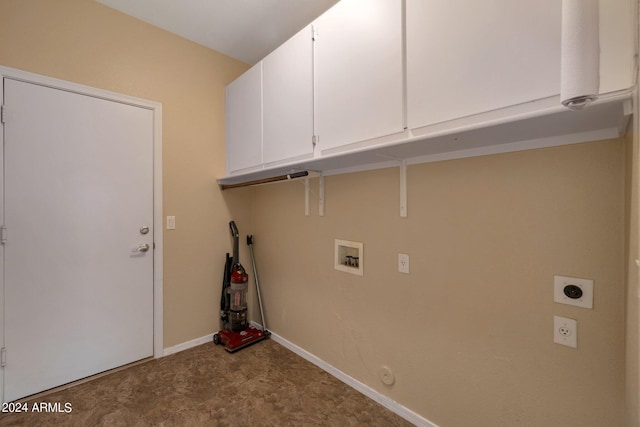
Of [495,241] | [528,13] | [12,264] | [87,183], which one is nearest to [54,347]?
[12,264]

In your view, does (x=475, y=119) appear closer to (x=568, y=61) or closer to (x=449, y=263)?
(x=568, y=61)

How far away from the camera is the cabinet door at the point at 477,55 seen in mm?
974

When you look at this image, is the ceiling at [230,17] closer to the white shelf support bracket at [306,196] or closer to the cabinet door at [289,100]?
the cabinet door at [289,100]

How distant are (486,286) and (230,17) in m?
2.63

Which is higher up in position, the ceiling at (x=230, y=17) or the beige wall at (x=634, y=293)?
the ceiling at (x=230, y=17)

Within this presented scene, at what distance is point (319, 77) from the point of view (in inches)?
70.7

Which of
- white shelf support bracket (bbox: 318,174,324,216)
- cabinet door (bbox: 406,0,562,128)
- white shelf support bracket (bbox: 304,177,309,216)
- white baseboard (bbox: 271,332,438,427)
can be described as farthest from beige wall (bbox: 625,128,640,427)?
white shelf support bracket (bbox: 304,177,309,216)

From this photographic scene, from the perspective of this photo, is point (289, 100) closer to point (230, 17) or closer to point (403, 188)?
point (230, 17)

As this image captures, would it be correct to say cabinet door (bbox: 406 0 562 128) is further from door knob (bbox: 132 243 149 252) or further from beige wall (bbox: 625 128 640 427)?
door knob (bbox: 132 243 149 252)

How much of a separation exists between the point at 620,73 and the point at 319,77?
1395 millimetres

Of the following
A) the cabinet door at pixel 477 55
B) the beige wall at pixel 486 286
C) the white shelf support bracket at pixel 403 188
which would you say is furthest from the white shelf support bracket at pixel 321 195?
the cabinet door at pixel 477 55

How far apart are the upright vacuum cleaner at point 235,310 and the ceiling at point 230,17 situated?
1727 mm

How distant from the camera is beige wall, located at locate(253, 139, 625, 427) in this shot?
1.11 metres

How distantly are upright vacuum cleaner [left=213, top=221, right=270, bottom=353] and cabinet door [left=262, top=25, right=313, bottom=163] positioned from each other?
1.11m
